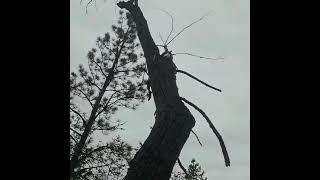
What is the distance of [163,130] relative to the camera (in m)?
2.72

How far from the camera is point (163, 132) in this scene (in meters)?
2.70

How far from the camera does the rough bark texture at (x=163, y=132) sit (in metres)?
2.56

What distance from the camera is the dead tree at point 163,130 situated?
8.39 ft

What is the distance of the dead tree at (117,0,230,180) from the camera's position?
2.56 metres

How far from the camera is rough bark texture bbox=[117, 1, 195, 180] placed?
256 cm

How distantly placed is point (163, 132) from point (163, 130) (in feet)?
0.06
